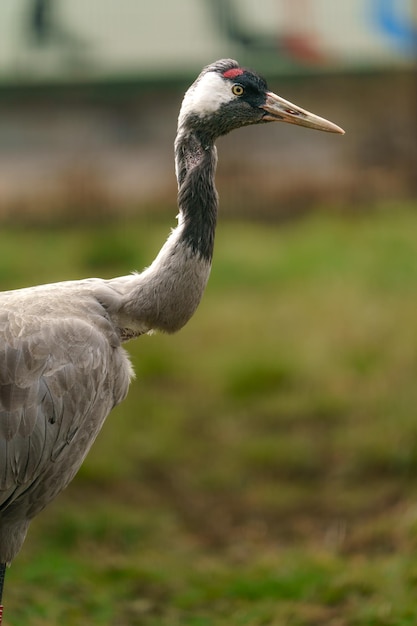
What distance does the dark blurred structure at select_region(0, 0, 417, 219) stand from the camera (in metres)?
11.7

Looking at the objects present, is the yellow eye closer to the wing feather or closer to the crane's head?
the crane's head

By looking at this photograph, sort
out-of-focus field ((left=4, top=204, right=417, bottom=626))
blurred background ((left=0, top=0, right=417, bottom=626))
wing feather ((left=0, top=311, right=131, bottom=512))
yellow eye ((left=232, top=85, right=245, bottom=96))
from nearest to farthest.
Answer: wing feather ((left=0, top=311, right=131, bottom=512)) → yellow eye ((left=232, top=85, right=245, bottom=96)) → out-of-focus field ((left=4, top=204, right=417, bottom=626)) → blurred background ((left=0, top=0, right=417, bottom=626))

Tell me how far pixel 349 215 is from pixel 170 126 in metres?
2.09

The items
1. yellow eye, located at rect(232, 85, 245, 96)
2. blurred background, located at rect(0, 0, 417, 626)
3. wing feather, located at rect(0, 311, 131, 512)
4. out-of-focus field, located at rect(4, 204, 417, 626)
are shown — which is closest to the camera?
wing feather, located at rect(0, 311, 131, 512)

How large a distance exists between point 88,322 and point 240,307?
5.55 metres

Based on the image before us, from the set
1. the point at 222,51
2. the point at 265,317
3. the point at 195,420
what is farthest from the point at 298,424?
the point at 222,51

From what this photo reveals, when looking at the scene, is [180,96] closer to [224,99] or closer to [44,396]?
[224,99]

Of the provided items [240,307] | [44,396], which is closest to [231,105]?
[44,396]

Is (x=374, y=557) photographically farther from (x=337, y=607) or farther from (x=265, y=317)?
(x=265, y=317)

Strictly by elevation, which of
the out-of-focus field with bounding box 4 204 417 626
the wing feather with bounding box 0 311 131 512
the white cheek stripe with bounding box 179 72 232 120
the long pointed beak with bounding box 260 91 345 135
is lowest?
the out-of-focus field with bounding box 4 204 417 626

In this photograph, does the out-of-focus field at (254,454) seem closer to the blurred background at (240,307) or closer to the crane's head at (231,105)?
the blurred background at (240,307)

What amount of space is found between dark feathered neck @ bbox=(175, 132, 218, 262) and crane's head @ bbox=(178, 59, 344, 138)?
51mm

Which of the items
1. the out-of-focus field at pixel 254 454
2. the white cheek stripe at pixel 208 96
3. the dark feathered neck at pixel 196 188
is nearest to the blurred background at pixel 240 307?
the out-of-focus field at pixel 254 454

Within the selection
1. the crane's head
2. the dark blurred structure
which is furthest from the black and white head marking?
the dark blurred structure
